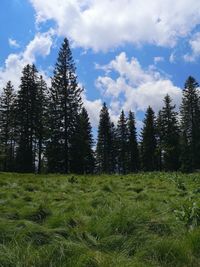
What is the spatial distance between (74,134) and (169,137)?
25945 millimetres

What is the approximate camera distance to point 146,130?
75375 millimetres


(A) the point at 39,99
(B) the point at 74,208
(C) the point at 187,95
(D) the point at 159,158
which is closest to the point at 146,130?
(D) the point at 159,158

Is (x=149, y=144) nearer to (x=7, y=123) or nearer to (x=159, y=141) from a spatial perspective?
(x=159, y=141)

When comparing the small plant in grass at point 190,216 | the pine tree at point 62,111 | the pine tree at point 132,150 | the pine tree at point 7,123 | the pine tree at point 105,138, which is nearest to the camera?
the small plant in grass at point 190,216

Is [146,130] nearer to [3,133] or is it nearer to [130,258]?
[3,133]

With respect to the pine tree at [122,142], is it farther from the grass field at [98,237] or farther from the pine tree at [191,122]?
the grass field at [98,237]

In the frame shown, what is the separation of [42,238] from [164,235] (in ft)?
6.33

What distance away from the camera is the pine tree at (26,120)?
5117 centimetres

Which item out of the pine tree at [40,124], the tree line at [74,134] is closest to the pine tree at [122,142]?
the tree line at [74,134]

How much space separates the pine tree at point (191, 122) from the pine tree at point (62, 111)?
22.5 meters

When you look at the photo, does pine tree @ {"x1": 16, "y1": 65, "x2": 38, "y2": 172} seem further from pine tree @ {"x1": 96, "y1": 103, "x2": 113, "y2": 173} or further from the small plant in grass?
the small plant in grass

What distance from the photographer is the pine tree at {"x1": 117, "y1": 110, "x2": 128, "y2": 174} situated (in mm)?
79000

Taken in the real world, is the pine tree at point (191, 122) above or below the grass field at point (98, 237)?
above

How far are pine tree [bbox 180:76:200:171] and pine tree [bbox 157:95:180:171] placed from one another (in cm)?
171
